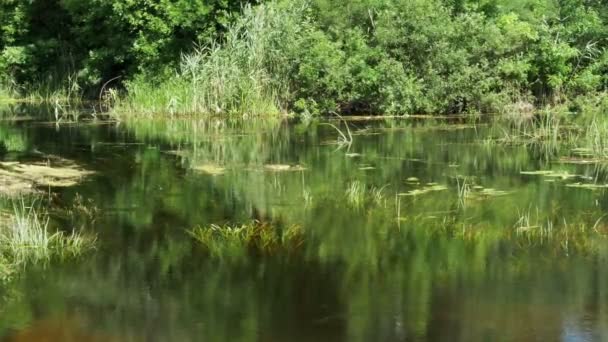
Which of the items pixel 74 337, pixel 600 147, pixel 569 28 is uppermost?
pixel 569 28

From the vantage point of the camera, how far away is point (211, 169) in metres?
15.4

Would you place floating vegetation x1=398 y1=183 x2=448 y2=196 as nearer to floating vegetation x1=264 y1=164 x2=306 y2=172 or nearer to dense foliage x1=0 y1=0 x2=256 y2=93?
floating vegetation x1=264 y1=164 x2=306 y2=172

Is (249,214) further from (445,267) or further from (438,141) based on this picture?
(438,141)

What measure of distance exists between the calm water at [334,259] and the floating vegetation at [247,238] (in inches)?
8.0

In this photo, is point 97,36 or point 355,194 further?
point 97,36

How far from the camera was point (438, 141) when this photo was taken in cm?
1898

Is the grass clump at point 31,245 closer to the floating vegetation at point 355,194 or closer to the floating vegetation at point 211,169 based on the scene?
the floating vegetation at point 355,194

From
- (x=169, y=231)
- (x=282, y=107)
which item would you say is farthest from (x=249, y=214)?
(x=282, y=107)

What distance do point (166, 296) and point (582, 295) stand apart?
13.2 ft

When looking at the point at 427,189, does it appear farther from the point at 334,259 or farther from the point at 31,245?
the point at 31,245

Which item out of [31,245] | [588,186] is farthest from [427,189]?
[31,245]

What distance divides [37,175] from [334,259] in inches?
276

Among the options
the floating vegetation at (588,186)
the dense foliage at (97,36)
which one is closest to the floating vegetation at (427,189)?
the floating vegetation at (588,186)

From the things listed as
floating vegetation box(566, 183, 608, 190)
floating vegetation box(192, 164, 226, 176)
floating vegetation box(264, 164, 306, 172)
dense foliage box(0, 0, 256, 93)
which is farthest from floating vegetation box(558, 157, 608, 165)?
dense foliage box(0, 0, 256, 93)
